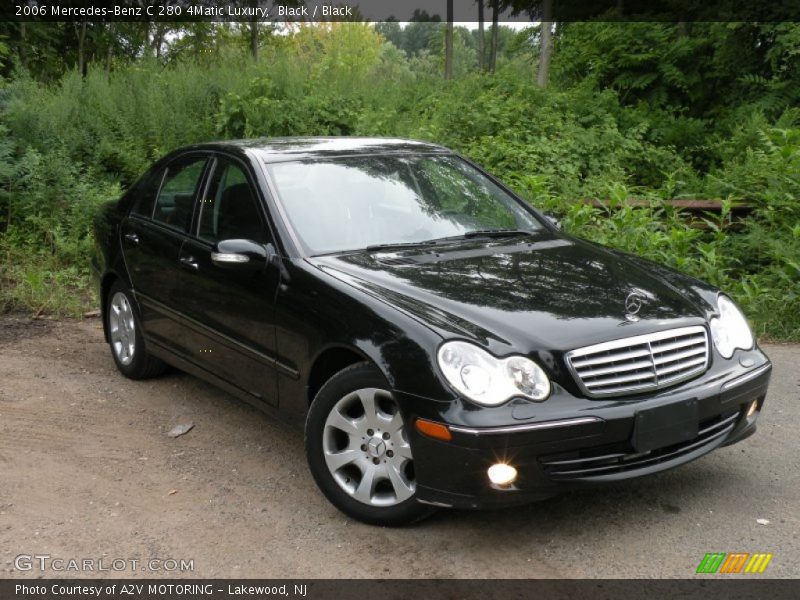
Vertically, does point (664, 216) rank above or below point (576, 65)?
below

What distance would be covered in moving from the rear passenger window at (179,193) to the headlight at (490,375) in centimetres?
242

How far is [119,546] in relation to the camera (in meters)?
3.77

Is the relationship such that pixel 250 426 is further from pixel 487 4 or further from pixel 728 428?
pixel 487 4

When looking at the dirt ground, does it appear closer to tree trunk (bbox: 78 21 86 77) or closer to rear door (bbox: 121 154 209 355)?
rear door (bbox: 121 154 209 355)

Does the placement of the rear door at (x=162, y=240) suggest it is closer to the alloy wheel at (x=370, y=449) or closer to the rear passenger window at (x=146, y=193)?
the rear passenger window at (x=146, y=193)

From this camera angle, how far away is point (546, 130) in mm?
12750

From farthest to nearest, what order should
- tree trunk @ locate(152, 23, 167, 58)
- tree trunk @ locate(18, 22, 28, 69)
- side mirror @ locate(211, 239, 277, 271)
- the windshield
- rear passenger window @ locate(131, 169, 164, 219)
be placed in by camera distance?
tree trunk @ locate(152, 23, 167, 58) → tree trunk @ locate(18, 22, 28, 69) → rear passenger window @ locate(131, 169, 164, 219) → the windshield → side mirror @ locate(211, 239, 277, 271)

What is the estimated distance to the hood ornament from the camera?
3824 millimetres

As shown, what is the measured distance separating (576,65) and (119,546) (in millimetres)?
14349

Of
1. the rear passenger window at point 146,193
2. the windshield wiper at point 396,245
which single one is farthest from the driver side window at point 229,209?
the rear passenger window at point 146,193

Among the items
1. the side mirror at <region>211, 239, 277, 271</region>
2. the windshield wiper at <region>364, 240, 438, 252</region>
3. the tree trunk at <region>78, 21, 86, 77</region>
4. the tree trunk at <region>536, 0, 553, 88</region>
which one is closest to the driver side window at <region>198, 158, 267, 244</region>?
the side mirror at <region>211, 239, 277, 271</region>

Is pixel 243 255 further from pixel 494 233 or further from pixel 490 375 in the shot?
pixel 490 375

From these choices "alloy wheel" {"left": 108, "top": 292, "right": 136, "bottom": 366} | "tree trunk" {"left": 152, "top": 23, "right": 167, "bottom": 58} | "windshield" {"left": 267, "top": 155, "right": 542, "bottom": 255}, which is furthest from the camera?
"tree trunk" {"left": 152, "top": 23, "right": 167, "bottom": 58}
